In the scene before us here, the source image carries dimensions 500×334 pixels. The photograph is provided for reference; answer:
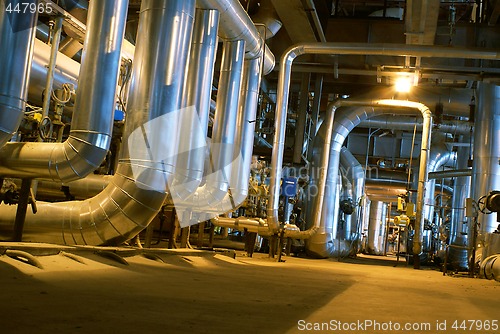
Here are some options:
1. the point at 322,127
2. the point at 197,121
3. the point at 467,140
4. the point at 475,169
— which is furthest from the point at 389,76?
the point at 197,121

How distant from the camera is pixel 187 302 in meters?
3.51

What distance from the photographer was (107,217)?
5801 millimetres

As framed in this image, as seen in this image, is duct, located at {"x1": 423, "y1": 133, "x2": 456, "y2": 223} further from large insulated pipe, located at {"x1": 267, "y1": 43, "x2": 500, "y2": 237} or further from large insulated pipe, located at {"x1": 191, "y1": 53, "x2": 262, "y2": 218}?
large insulated pipe, located at {"x1": 191, "y1": 53, "x2": 262, "y2": 218}

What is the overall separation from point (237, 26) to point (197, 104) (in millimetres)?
1560

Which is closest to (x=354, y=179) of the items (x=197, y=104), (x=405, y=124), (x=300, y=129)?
(x=405, y=124)

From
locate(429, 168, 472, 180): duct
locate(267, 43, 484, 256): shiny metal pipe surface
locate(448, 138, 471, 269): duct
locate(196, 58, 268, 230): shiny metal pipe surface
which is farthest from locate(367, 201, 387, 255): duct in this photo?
locate(196, 58, 268, 230): shiny metal pipe surface

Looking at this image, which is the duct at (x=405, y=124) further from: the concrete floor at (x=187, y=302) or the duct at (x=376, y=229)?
the concrete floor at (x=187, y=302)

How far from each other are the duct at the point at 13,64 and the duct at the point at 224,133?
3.94 meters

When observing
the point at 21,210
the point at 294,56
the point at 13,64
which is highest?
the point at 294,56

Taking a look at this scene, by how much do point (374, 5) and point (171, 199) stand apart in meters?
9.43

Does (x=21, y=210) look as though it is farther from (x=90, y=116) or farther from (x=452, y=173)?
(x=452, y=173)

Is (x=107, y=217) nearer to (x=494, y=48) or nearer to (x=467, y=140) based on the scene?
(x=494, y=48)

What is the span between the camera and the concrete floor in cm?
264

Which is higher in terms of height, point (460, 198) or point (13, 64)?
point (460, 198)
